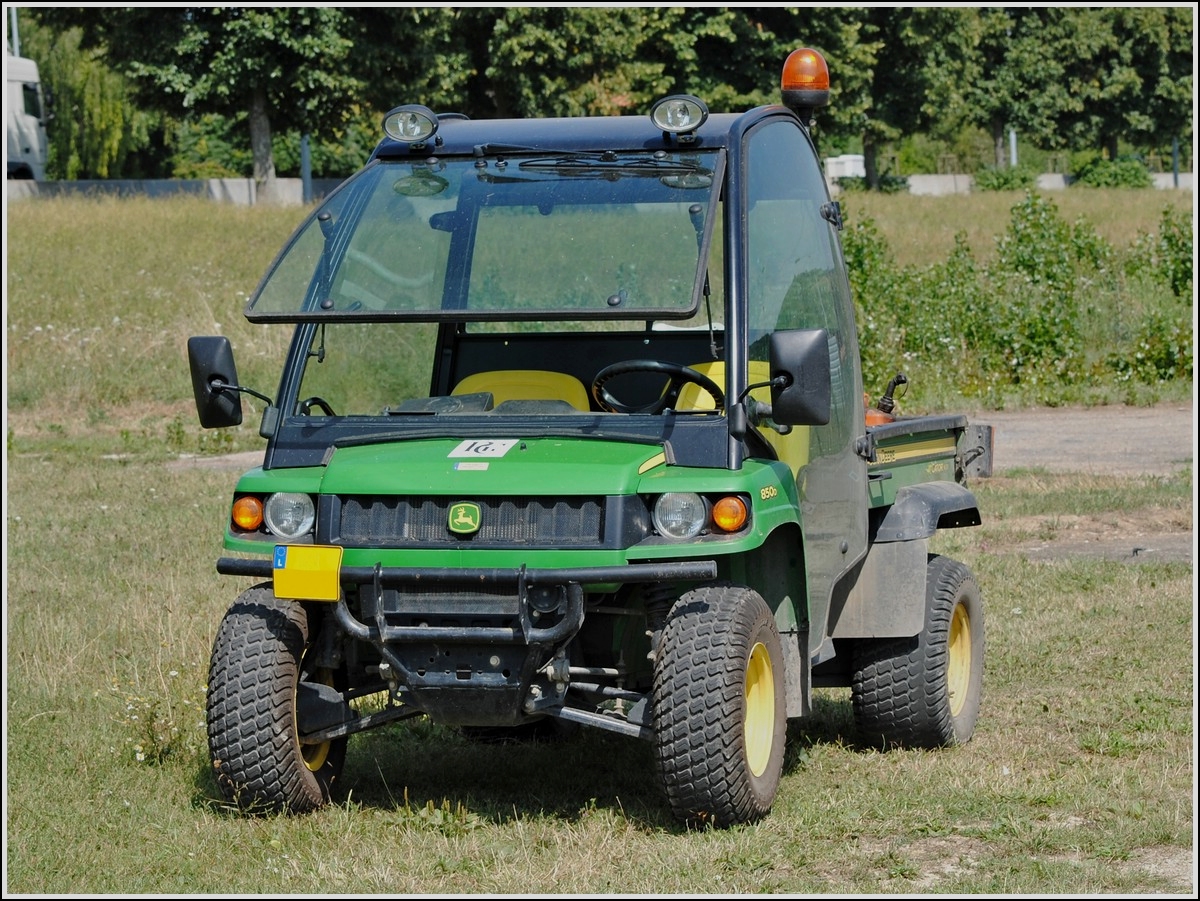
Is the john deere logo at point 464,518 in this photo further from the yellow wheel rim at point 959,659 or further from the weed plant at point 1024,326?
the weed plant at point 1024,326

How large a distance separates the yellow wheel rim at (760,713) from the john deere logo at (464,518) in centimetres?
96

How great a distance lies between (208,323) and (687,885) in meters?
16.6

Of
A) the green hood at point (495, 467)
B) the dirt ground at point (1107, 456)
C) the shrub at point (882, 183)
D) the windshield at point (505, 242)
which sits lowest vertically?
the dirt ground at point (1107, 456)

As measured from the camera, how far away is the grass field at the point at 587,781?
4.89 meters

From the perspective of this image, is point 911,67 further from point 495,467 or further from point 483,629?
point 483,629

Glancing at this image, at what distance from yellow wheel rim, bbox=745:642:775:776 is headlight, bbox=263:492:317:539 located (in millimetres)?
1410

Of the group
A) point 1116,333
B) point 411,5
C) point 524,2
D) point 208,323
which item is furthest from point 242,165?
point 1116,333

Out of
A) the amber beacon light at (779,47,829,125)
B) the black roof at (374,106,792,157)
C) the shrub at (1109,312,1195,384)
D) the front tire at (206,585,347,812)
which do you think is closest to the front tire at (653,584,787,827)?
the front tire at (206,585,347,812)

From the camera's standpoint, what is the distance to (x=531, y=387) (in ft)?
20.0

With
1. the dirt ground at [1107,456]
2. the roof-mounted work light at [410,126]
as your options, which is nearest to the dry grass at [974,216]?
the dirt ground at [1107,456]

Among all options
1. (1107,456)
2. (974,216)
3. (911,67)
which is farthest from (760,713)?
(911,67)

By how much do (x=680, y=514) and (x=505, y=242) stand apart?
144 centimetres

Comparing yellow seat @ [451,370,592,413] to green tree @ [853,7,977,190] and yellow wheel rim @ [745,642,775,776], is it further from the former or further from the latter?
green tree @ [853,7,977,190]

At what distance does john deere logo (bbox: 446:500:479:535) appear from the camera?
4.93 meters
